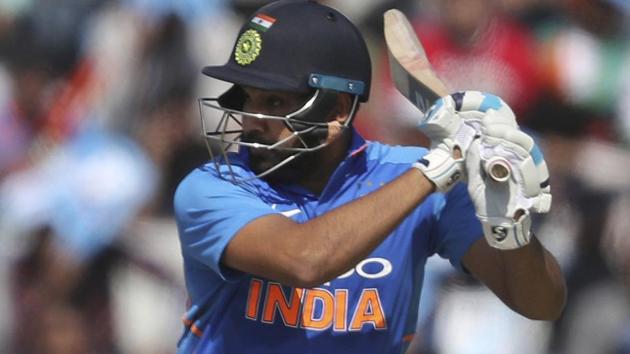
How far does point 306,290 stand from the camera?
299 centimetres

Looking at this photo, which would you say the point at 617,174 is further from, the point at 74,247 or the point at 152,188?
the point at 74,247

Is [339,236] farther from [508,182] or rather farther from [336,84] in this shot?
[336,84]

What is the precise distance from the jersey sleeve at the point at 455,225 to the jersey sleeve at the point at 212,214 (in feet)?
1.41

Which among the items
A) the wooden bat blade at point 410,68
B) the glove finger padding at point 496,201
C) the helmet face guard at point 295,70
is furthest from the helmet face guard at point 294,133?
the glove finger padding at point 496,201

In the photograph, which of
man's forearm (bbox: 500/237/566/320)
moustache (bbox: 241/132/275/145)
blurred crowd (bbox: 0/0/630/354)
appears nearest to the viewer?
man's forearm (bbox: 500/237/566/320)

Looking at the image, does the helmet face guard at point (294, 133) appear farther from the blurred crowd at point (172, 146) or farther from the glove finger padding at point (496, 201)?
the blurred crowd at point (172, 146)

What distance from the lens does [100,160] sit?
18.4 feet

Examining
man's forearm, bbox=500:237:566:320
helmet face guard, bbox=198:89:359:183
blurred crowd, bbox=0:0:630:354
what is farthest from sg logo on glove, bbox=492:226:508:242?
blurred crowd, bbox=0:0:630:354

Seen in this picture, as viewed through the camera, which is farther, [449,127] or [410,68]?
[410,68]

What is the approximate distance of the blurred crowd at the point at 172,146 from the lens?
5.38 metres

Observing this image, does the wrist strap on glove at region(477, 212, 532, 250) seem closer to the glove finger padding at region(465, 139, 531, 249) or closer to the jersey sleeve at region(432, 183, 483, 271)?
the glove finger padding at region(465, 139, 531, 249)

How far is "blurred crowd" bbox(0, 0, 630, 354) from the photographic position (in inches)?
212

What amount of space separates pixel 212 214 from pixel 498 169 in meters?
0.70

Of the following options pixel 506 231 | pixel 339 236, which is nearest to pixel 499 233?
pixel 506 231
